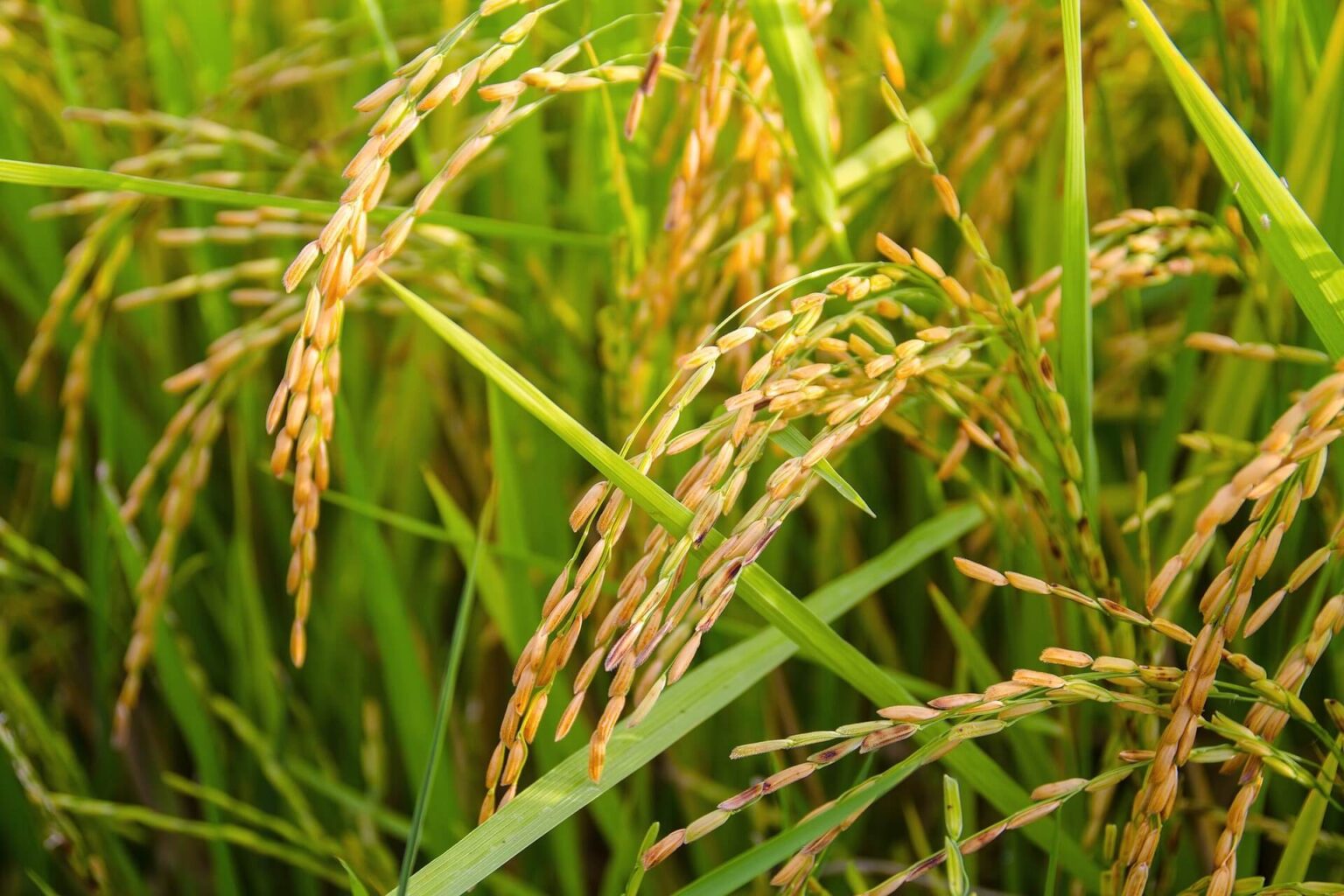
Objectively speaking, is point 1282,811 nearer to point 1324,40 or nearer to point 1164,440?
point 1164,440

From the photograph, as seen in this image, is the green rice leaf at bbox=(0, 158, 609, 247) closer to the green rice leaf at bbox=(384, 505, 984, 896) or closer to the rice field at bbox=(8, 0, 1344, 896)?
the rice field at bbox=(8, 0, 1344, 896)

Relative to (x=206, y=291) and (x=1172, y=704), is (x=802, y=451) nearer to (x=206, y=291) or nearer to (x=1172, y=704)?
(x=1172, y=704)

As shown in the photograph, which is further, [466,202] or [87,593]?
[466,202]

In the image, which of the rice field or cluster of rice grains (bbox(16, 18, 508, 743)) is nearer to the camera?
the rice field

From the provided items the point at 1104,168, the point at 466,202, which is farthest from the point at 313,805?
the point at 1104,168

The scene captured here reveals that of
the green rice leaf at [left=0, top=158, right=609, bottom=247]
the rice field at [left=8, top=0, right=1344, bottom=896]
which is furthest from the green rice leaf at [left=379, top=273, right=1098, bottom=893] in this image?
the green rice leaf at [left=0, top=158, right=609, bottom=247]

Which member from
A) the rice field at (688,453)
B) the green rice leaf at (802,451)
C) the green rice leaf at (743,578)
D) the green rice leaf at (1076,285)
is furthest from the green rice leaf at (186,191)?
the green rice leaf at (1076,285)

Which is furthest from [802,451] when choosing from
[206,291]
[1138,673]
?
[206,291]

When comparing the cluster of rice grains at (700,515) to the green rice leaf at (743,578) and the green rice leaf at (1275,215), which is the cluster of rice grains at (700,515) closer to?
the green rice leaf at (743,578)
